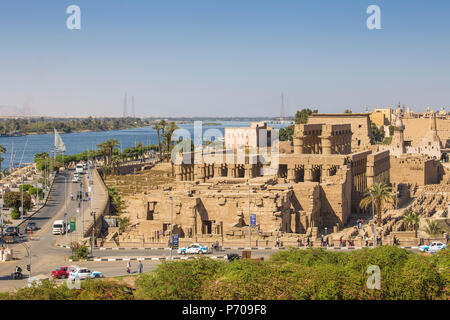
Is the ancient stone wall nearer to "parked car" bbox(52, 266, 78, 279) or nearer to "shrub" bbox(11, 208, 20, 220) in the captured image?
"shrub" bbox(11, 208, 20, 220)

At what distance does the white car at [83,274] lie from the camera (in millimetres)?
30677

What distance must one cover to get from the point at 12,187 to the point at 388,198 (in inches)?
1809

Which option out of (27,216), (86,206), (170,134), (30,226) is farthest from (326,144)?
(170,134)

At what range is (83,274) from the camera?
30938 mm

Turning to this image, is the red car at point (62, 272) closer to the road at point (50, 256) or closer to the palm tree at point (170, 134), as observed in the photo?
the road at point (50, 256)

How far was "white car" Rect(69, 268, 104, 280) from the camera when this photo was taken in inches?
1208

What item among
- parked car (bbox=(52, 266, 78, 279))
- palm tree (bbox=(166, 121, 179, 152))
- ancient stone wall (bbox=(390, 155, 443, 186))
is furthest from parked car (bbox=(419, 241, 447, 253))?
palm tree (bbox=(166, 121, 179, 152))

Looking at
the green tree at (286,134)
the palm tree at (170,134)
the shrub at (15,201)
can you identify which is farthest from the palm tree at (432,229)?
the palm tree at (170,134)

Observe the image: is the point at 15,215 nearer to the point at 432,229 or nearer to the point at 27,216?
the point at 27,216

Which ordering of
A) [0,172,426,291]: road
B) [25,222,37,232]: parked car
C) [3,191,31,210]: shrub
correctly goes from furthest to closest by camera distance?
[3,191,31,210]: shrub → [25,222,37,232]: parked car → [0,172,426,291]: road

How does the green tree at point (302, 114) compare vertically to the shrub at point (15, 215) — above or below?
above

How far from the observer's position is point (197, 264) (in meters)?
28.1
